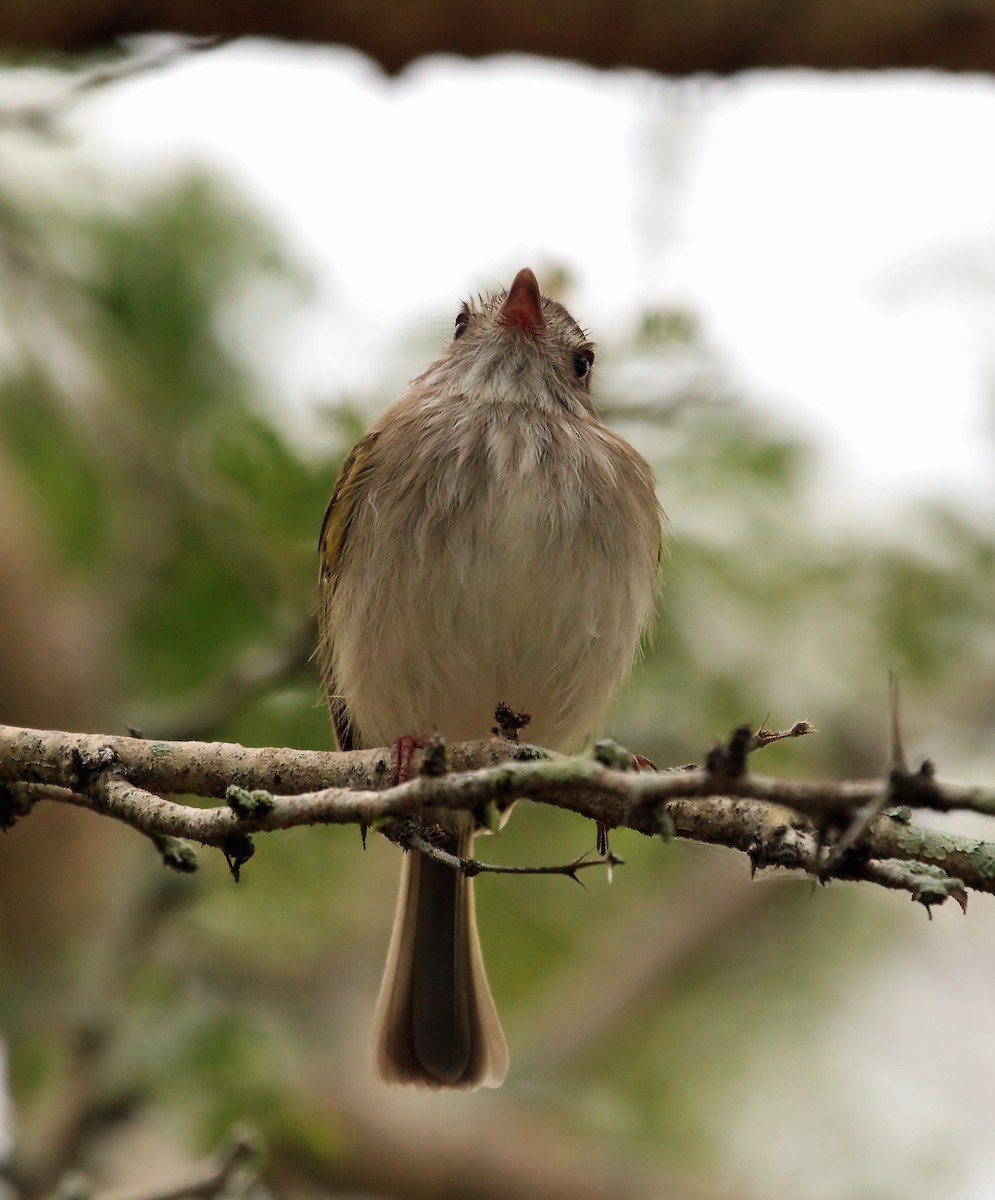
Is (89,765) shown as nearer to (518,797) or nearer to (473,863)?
(473,863)

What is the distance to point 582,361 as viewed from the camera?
4539 mm

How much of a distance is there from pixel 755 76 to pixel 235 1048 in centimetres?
304

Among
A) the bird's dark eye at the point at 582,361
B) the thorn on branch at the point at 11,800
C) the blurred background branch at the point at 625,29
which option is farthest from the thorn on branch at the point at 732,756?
the bird's dark eye at the point at 582,361

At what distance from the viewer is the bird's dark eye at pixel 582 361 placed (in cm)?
452

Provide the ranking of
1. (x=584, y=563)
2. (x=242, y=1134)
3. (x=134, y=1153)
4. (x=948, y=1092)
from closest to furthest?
(x=242, y=1134)
(x=584, y=563)
(x=134, y=1153)
(x=948, y=1092)

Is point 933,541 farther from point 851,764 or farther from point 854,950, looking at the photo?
point 854,950

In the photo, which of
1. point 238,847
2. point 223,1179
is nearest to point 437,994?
point 223,1179

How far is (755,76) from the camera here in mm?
4004

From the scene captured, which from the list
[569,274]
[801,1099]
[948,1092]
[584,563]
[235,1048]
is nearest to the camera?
[584,563]

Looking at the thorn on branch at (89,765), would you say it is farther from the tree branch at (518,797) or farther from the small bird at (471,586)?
the small bird at (471,586)

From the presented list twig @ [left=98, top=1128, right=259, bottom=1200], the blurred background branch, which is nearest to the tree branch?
twig @ [left=98, top=1128, right=259, bottom=1200]

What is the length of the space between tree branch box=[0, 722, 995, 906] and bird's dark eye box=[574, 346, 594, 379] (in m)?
1.80

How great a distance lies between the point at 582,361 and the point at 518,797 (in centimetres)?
255

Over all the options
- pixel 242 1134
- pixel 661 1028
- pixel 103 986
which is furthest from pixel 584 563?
pixel 661 1028
